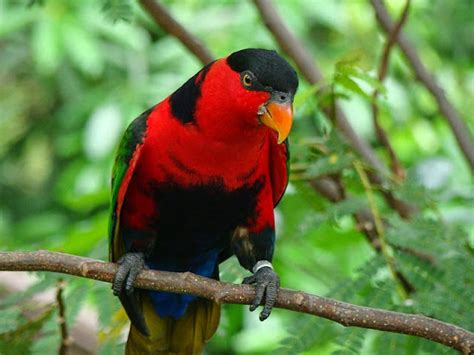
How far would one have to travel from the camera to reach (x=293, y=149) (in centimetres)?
292

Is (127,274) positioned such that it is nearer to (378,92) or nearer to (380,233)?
(380,233)

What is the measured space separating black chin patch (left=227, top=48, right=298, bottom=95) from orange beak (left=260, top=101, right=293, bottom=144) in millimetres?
47

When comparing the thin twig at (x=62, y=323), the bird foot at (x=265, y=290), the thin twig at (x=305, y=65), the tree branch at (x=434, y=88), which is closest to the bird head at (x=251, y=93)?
the bird foot at (x=265, y=290)

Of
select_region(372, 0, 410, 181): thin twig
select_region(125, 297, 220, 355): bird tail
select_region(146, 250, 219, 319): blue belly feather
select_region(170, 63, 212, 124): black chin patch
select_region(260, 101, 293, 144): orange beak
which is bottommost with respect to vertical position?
select_region(125, 297, 220, 355): bird tail

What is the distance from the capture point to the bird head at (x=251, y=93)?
2.23 m

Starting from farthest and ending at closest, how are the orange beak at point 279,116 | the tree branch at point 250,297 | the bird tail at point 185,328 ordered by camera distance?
1. the bird tail at point 185,328
2. the orange beak at point 279,116
3. the tree branch at point 250,297

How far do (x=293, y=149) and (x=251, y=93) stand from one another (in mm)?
679

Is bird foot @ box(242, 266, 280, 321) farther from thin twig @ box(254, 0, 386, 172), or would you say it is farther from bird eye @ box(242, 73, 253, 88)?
thin twig @ box(254, 0, 386, 172)

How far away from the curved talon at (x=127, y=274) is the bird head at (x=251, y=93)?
17.8 inches

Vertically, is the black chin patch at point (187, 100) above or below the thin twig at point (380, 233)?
above

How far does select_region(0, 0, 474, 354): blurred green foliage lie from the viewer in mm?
2424

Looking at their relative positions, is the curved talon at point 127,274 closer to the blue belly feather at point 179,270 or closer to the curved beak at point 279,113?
the blue belly feather at point 179,270

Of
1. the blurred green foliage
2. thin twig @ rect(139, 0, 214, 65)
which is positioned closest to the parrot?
the blurred green foliage

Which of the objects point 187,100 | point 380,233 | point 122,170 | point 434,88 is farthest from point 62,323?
point 434,88
